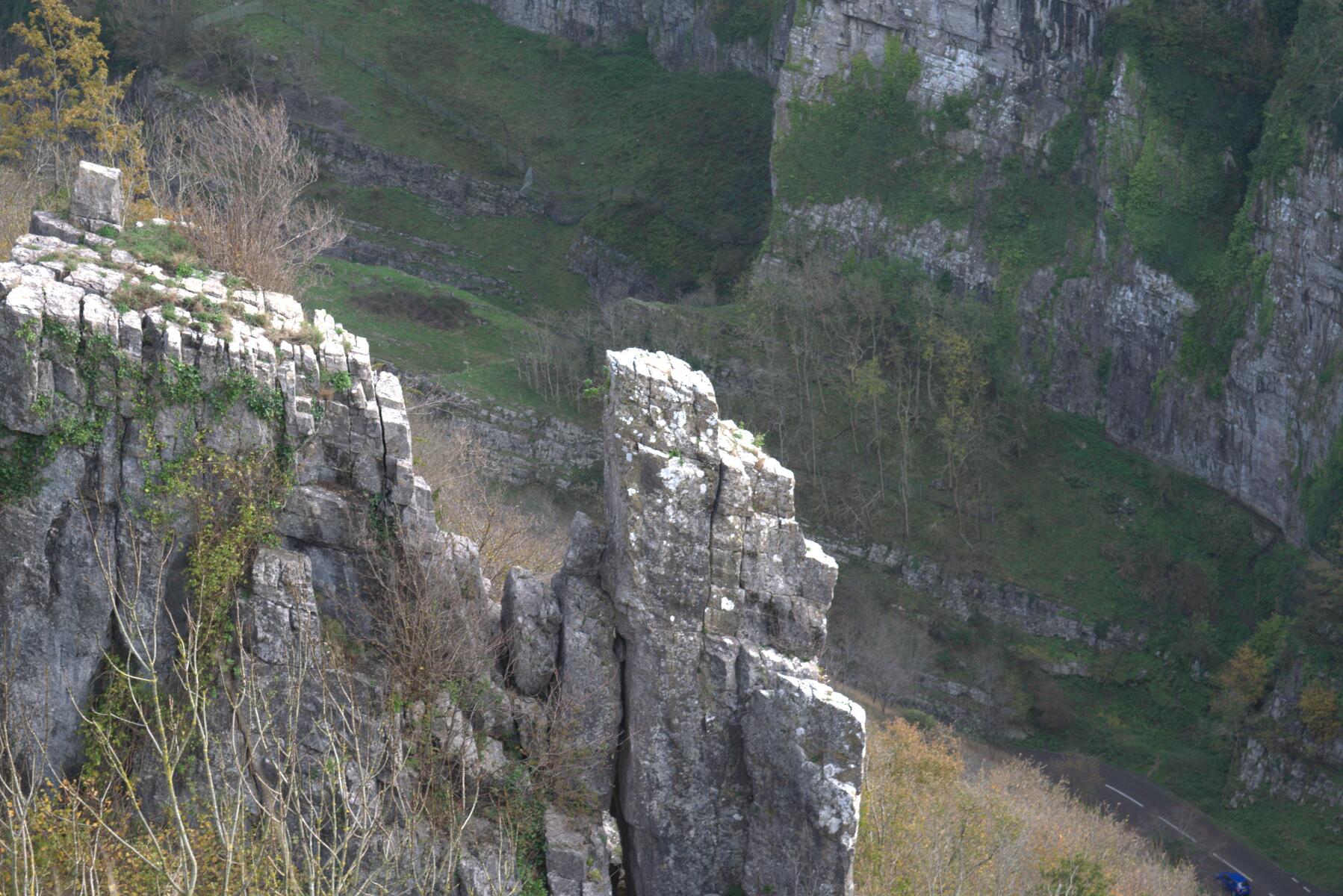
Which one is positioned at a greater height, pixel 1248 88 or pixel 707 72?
pixel 1248 88

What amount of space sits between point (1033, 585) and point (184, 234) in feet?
125

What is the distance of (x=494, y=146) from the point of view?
82.5 metres

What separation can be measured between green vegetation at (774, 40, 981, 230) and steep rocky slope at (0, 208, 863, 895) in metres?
43.8

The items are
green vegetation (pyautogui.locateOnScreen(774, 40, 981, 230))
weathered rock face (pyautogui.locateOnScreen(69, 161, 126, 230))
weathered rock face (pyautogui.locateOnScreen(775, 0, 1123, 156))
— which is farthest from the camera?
green vegetation (pyautogui.locateOnScreen(774, 40, 981, 230))

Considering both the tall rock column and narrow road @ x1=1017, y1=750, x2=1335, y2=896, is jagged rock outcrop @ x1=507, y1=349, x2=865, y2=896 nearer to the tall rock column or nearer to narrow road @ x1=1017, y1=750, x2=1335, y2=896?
the tall rock column

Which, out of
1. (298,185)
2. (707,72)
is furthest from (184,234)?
(707,72)

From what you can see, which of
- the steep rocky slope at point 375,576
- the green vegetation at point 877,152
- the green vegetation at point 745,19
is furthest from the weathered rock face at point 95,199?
the green vegetation at point 745,19

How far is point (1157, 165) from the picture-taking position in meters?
62.1

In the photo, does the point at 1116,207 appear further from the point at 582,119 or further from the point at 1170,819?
the point at 582,119

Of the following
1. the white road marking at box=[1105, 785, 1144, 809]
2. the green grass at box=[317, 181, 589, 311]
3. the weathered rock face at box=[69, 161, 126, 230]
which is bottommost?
the white road marking at box=[1105, 785, 1144, 809]

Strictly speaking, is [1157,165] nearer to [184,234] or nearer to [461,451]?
[461,451]

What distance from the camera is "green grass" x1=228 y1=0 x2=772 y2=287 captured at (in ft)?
252

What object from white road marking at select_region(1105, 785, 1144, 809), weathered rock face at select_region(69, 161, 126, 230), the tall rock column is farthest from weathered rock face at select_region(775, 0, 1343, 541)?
weathered rock face at select_region(69, 161, 126, 230)

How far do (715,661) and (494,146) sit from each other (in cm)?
6035
